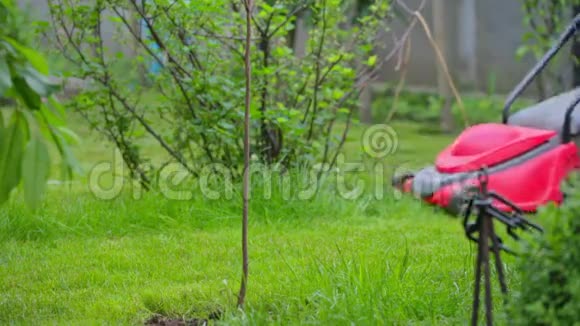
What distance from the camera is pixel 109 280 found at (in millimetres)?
3432

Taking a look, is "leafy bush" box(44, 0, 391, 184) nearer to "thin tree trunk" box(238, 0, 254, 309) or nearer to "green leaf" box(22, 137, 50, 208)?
"thin tree trunk" box(238, 0, 254, 309)

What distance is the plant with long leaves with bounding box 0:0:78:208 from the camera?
1.64 meters

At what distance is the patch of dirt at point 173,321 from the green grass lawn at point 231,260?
4 cm

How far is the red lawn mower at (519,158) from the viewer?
15.3 feet

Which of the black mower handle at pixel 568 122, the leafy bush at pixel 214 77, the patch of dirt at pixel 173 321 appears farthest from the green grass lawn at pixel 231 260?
the black mower handle at pixel 568 122

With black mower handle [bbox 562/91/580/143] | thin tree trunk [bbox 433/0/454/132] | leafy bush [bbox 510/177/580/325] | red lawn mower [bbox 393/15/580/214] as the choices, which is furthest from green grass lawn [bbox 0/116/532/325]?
thin tree trunk [bbox 433/0/454/132]

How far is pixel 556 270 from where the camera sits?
185cm
